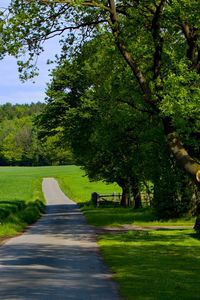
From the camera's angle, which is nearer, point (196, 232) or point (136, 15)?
point (136, 15)

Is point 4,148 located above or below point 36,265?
above

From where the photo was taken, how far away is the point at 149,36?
20766 mm

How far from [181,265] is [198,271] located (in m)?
1.15

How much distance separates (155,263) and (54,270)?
9.91 ft

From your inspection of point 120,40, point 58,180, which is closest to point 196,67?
point 120,40

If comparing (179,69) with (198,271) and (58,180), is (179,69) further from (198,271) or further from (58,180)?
(58,180)

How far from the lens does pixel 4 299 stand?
10023 mm

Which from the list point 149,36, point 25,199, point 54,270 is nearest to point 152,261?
point 54,270

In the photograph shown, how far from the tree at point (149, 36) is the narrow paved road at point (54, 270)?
3995 millimetres

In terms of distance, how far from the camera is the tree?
53.5ft

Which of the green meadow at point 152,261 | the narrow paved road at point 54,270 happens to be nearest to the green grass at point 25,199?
the green meadow at point 152,261

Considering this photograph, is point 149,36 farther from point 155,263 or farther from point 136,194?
point 136,194

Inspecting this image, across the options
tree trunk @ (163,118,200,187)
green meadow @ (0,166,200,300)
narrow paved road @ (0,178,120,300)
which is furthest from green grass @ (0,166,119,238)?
tree trunk @ (163,118,200,187)

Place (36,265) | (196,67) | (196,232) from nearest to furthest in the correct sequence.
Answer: (36,265) < (196,67) < (196,232)
